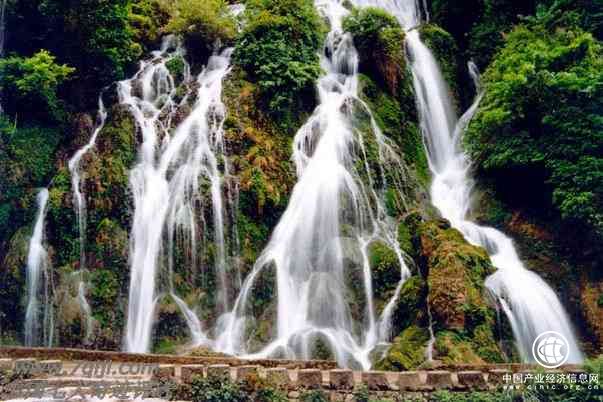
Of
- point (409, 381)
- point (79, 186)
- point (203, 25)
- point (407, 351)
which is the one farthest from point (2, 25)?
point (409, 381)

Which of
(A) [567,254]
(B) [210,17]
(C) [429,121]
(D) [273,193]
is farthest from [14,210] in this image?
(A) [567,254]

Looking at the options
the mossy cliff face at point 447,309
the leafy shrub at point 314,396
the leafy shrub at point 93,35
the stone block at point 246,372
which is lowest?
the leafy shrub at point 314,396

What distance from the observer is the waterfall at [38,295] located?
14078 millimetres

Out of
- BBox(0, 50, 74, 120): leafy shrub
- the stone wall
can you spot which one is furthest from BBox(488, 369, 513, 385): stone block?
BBox(0, 50, 74, 120): leafy shrub

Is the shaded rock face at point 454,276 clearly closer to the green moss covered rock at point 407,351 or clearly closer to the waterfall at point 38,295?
the green moss covered rock at point 407,351

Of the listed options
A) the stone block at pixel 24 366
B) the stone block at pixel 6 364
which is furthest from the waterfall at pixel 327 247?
the stone block at pixel 6 364

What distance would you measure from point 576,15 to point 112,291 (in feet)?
49.2

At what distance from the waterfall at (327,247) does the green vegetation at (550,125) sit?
9.71ft

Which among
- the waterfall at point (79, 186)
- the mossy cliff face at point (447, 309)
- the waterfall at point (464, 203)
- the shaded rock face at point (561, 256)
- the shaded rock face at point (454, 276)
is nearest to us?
the mossy cliff face at point (447, 309)

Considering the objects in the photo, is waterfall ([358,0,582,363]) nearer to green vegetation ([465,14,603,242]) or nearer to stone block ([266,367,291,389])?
green vegetation ([465,14,603,242])

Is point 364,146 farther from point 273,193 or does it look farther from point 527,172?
point 527,172

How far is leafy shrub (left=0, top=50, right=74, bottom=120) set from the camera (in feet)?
56.2

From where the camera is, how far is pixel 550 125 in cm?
1556

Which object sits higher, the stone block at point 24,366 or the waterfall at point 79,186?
the waterfall at point 79,186
